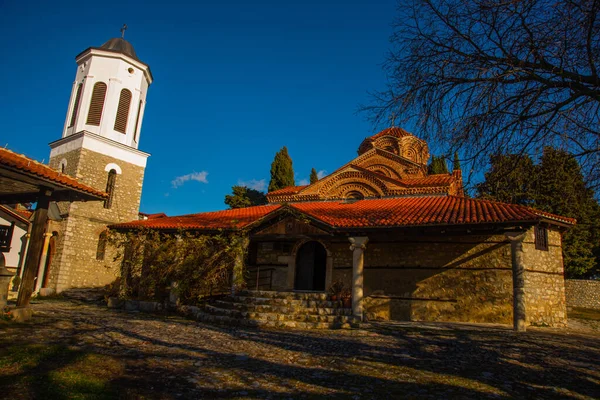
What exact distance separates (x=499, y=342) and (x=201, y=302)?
759 cm

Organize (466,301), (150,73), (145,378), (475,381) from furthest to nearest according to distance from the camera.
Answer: (150,73) < (466,301) < (475,381) < (145,378)

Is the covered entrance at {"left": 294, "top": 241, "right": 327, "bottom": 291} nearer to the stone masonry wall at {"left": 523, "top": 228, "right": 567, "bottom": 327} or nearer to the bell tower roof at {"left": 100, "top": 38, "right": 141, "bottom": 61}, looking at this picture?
the stone masonry wall at {"left": 523, "top": 228, "right": 567, "bottom": 327}

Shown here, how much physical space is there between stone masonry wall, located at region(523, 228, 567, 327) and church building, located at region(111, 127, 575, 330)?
0.03 meters

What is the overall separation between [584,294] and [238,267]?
19.1m

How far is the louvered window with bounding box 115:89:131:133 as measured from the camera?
59.7 feet

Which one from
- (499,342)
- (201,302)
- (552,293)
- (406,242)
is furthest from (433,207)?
(201,302)

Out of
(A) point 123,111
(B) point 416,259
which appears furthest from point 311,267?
(A) point 123,111

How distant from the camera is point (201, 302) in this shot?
1100 cm

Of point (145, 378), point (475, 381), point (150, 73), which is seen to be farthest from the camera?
point (150, 73)

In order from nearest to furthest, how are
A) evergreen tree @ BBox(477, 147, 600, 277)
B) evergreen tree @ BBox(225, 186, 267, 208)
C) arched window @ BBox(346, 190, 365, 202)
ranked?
evergreen tree @ BBox(477, 147, 600, 277), arched window @ BBox(346, 190, 365, 202), evergreen tree @ BBox(225, 186, 267, 208)

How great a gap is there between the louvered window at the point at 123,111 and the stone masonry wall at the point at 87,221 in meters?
1.63

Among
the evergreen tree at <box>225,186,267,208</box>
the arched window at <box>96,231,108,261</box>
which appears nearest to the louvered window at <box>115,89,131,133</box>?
the arched window at <box>96,231,108,261</box>

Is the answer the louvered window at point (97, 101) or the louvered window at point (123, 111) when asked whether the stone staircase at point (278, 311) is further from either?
the louvered window at point (97, 101)

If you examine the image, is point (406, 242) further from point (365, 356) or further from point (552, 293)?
point (365, 356)
